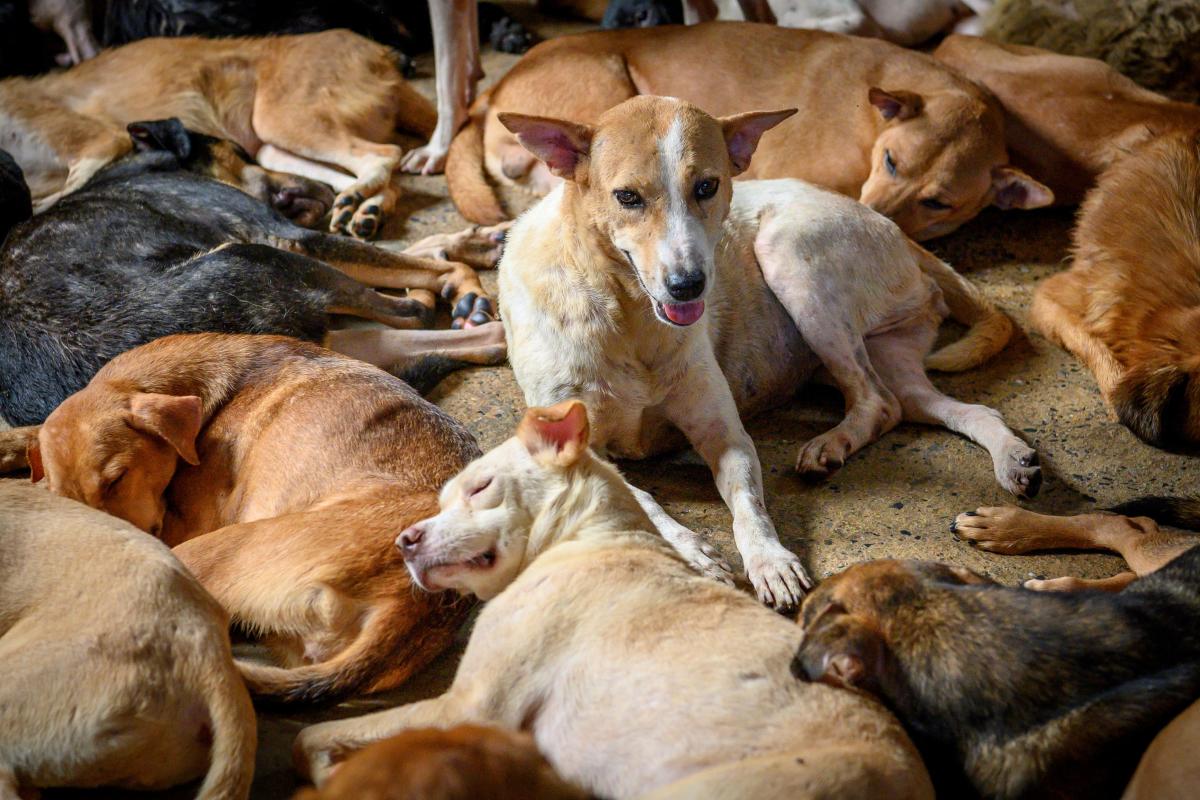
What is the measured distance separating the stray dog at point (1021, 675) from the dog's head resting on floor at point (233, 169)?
381 cm

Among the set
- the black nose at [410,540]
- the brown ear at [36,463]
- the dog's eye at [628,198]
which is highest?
the dog's eye at [628,198]

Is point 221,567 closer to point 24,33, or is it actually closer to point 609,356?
point 609,356

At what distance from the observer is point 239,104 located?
586 cm

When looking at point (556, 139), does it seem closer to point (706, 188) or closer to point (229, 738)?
point (706, 188)

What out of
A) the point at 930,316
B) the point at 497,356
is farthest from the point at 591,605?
the point at 930,316

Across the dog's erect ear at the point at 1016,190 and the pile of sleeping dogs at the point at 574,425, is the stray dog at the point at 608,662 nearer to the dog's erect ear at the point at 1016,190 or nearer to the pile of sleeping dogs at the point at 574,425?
the pile of sleeping dogs at the point at 574,425

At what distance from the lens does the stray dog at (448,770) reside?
1.85 metres

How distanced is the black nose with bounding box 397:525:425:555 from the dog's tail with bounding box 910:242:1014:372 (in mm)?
2364

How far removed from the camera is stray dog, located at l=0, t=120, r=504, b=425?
3785mm

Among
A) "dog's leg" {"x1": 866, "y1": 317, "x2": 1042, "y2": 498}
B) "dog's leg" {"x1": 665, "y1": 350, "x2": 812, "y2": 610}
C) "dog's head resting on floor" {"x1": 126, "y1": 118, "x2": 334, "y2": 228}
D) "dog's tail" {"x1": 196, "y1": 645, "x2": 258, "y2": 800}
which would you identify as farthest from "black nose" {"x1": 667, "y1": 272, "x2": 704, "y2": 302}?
"dog's head resting on floor" {"x1": 126, "y1": 118, "x2": 334, "y2": 228}

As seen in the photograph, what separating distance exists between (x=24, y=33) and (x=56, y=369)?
3.60 meters

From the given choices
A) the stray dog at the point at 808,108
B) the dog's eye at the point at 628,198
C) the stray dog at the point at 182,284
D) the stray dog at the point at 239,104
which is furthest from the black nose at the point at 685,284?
the stray dog at the point at 239,104

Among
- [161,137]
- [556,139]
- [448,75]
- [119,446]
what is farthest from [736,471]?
[161,137]

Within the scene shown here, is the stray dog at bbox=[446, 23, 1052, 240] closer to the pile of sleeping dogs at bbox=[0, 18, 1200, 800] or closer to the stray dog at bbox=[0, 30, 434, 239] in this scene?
the pile of sleeping dogs at bbox=[0, 18, 1200, 800]
